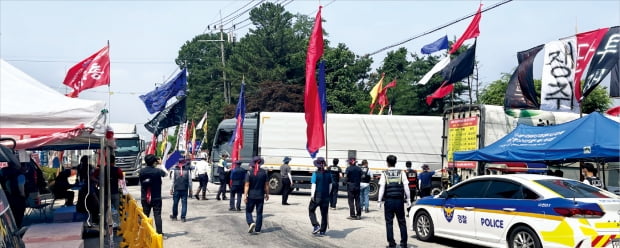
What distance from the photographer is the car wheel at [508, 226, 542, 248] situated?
29.6 ft

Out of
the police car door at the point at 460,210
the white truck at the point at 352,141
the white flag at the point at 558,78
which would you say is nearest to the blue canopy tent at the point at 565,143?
the white flag at the point at 558,78

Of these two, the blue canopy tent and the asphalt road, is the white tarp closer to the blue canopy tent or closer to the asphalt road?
the asphalt road

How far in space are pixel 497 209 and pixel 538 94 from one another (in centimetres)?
3098

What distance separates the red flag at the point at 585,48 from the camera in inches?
556

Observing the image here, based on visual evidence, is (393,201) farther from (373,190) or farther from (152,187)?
(373,190)

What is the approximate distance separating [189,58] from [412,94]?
51.9m

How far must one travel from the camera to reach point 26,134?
19.8 feet

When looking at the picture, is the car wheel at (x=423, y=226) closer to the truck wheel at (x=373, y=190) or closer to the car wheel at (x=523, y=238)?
the car wheel at (x=523, y=238)

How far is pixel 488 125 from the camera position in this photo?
19.8 metres

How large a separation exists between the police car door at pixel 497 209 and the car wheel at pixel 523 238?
0.15 m

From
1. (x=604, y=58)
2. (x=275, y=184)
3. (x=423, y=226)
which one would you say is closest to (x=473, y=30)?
(x=604, y=58)

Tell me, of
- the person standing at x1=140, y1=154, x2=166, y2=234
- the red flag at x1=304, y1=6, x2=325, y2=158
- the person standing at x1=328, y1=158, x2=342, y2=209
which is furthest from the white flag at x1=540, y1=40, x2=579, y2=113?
the person standing at x1=140, y1=154, x2=166, y2=234

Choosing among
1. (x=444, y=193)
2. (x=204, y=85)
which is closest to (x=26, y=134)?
(x=444, y=193)

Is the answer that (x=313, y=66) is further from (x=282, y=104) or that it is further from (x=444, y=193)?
(x=282, y=104)
